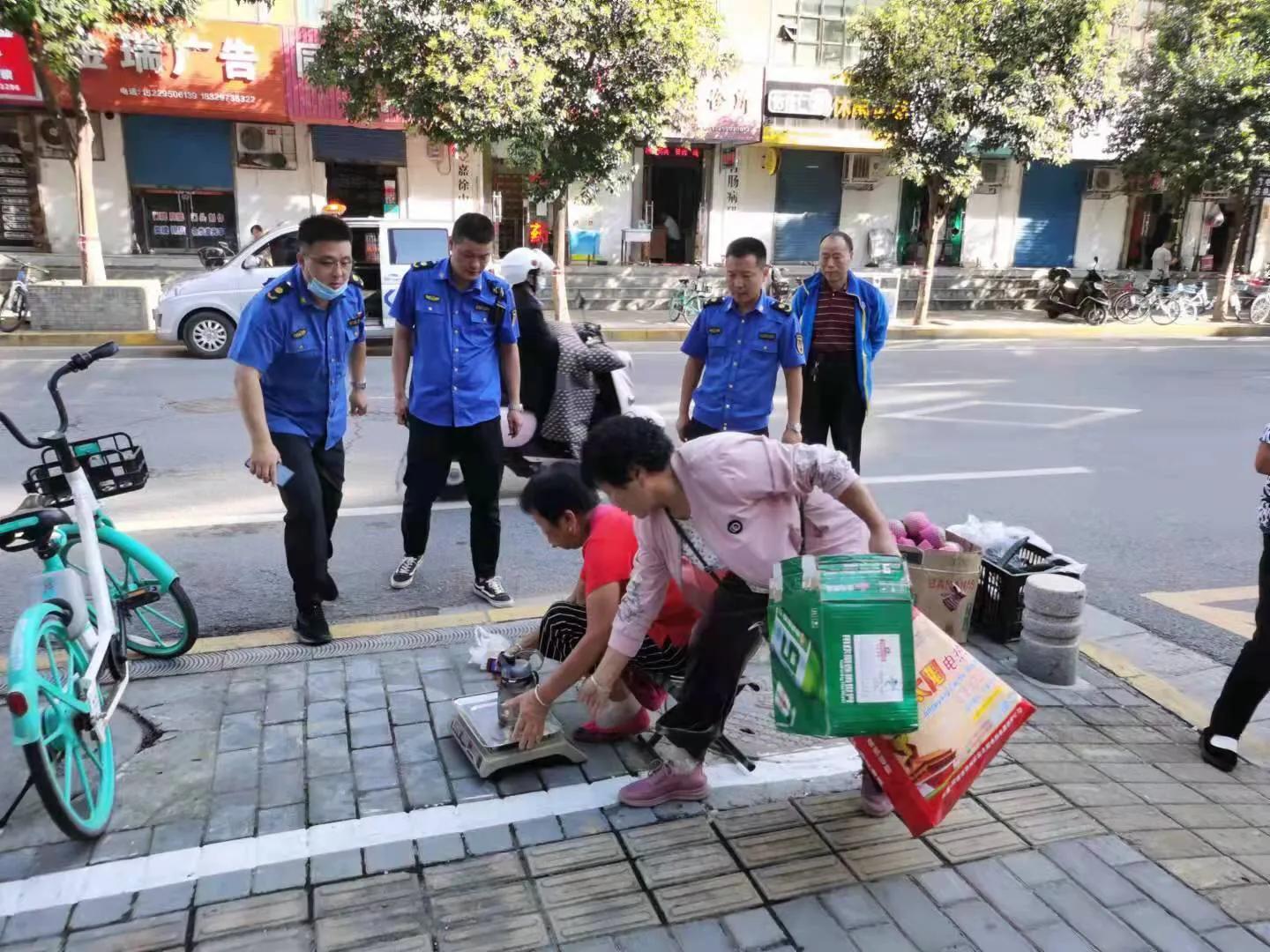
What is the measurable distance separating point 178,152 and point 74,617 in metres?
15.9

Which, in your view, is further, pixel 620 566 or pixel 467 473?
pixel 467 473

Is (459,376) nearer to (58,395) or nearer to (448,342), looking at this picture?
(448,342)

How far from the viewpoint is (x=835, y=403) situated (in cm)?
546

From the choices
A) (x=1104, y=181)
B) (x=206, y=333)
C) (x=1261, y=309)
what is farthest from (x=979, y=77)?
(x=206, y=333)

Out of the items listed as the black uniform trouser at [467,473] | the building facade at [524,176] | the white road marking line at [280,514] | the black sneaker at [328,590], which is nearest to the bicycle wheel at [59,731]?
the black sneaker at [328,590]

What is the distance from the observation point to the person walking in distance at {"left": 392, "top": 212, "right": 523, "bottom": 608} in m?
4.30

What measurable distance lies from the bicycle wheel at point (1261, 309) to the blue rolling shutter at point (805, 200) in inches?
331

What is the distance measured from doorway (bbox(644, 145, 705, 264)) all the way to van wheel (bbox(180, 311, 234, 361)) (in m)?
10.6

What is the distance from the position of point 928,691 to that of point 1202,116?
17.7 meters

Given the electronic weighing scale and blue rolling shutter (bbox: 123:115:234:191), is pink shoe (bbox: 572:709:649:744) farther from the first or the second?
blue rolling shutter (bbox: 123:115:234:191)

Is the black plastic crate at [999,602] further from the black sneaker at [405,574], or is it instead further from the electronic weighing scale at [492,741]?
the black sneaker at [405,574]

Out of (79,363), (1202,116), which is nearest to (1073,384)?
(1202,116)

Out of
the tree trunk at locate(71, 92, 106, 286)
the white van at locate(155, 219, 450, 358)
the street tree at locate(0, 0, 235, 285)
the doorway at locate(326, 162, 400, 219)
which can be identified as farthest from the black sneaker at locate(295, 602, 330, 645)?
the doorway at locate(326, 162, 400, 219)

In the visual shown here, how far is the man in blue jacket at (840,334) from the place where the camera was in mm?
5285
